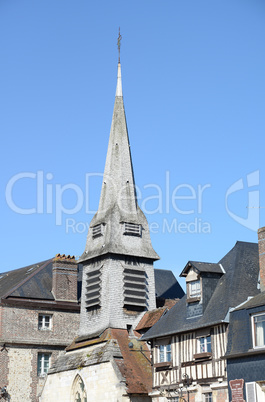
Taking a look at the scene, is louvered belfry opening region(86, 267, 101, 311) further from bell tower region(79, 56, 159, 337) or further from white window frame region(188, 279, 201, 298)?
white window frame region(188, 279, 201, 298)

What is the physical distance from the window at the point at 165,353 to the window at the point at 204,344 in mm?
1926

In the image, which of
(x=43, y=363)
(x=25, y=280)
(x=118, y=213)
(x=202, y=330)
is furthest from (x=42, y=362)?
(x=202, y=330)

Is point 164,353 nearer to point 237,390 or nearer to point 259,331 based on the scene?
point 237,390

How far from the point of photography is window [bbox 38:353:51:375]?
31800 mm

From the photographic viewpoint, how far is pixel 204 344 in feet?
78.1

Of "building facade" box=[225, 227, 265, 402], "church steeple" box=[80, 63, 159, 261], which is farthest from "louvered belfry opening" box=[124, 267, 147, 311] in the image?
"building facade" box=[225, 227, 265, 402]

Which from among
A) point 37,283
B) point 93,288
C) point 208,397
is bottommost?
point 208,397

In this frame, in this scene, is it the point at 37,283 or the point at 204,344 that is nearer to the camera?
the point at 204,344

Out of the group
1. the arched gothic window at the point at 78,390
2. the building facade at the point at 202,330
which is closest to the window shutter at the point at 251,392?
the building facade at the point at 202,330

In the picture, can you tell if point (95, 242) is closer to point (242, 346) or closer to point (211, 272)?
point (211, 272)

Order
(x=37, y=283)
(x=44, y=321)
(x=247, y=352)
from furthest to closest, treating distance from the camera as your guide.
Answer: (x=37, y=283), (x=44, y=321), (x=247, y=352)

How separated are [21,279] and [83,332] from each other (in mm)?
5204

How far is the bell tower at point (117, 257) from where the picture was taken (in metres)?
30.2

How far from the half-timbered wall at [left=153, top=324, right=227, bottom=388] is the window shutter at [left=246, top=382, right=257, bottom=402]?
5.21 feet
